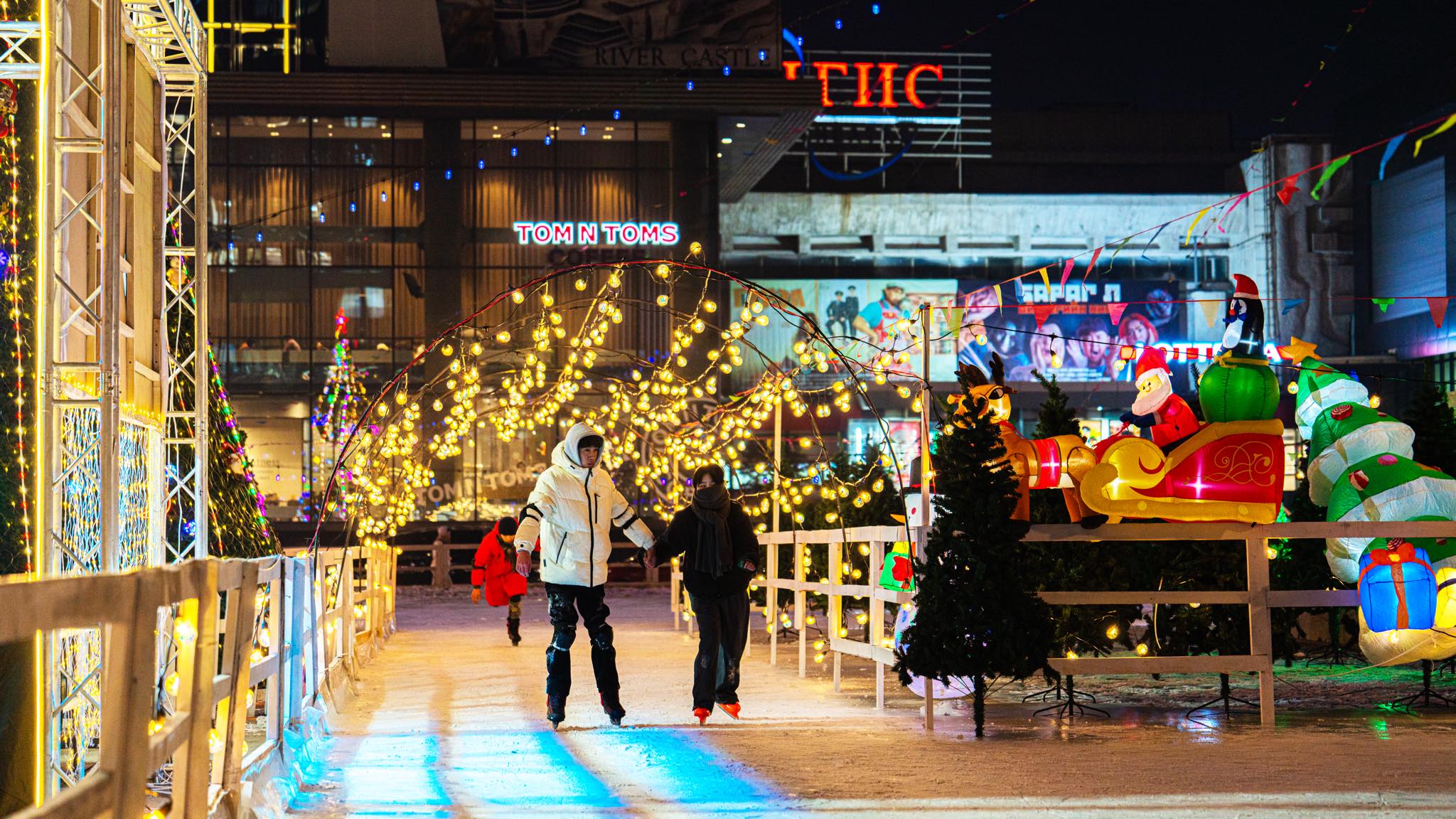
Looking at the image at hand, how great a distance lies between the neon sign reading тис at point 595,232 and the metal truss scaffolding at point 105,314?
2082 centimetres

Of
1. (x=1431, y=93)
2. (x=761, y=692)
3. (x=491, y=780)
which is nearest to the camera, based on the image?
(x=491, y=780)

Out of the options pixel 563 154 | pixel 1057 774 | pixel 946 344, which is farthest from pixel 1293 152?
pixel 1057 774

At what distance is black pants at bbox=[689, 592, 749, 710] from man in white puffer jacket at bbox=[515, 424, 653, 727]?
0.54 m

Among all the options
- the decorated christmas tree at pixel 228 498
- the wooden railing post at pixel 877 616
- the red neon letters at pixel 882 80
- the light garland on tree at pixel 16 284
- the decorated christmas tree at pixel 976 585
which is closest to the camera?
the light garland on tree at pixel 16 284

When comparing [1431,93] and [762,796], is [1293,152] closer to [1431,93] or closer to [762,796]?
[1431,93]

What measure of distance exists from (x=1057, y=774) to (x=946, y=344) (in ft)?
126

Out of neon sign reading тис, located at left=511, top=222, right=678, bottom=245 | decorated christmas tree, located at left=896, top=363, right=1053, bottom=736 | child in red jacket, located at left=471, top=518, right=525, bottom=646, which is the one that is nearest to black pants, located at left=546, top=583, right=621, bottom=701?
decorated christmas tree, located at left=896, top=363, right=1053, bottom=736

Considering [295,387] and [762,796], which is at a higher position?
[295,387]

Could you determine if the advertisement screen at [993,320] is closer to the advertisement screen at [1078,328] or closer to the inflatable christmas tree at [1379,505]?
the advertisement screen at [1078,328]

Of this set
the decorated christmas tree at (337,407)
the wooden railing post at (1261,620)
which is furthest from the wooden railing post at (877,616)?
the decorated christmas tree at (337,407)

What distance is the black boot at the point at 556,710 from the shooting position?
30.0 ft

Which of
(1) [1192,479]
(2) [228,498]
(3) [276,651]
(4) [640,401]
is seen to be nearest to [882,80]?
(4) [640,401]

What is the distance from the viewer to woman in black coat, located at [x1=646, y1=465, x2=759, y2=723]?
382 inches

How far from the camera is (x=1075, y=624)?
38.0 feet
